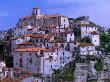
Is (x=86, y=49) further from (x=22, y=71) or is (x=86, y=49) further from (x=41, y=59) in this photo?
(x=22, y=71)

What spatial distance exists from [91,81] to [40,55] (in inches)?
275

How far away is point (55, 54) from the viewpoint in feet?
239

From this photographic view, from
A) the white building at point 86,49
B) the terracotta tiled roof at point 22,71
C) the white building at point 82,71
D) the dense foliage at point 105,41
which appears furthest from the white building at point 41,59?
the dense foliage at point 105,41

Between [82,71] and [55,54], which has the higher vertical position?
[55,54]

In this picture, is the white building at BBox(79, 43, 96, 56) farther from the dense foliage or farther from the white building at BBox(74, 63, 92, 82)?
the white building at BBox(74, 63, 92, 82)

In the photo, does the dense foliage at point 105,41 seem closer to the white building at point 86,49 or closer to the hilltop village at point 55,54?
the hilltop village at point 55,54

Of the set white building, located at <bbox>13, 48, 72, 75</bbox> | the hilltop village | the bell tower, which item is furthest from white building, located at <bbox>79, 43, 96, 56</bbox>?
the bell tower

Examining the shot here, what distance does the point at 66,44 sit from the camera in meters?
75.6

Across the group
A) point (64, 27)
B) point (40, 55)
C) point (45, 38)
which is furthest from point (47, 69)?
point (64, 27)

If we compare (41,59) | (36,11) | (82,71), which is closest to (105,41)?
(82,71)

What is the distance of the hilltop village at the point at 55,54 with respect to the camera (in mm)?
70688

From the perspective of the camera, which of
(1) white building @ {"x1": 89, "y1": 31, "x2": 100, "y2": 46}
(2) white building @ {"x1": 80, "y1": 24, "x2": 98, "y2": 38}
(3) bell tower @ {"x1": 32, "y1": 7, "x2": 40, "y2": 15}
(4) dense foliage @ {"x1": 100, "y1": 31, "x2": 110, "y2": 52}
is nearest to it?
(4) dense foliage @ {"x1": 100, "y1": 31, "x2": 110, "y2": 52}

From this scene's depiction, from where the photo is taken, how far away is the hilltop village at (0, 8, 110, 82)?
232 feet

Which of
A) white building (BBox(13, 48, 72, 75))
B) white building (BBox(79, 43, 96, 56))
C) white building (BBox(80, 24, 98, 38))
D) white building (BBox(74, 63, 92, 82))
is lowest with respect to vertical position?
white building (BBox(74, 63, 92, 82))
